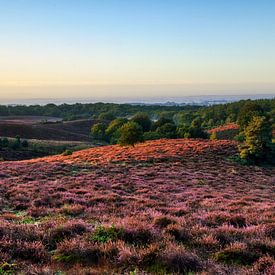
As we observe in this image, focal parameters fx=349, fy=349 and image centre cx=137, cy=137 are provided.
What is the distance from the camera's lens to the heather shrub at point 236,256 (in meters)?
7.40

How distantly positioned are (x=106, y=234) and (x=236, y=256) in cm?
317

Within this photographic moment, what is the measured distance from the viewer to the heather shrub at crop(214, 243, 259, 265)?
740cm

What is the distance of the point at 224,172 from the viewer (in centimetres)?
3912

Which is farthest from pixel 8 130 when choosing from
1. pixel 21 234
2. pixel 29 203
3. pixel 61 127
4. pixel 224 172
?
pixel 21 234

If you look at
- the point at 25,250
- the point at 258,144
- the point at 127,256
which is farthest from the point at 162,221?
the point at 258,144

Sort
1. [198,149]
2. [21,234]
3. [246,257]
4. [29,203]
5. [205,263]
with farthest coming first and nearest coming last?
[198,149] < [29,203] < [21,234] < [246,257] < [205,263]

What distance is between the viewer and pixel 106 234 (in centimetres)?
878

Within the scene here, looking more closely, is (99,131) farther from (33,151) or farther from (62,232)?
(62,232)

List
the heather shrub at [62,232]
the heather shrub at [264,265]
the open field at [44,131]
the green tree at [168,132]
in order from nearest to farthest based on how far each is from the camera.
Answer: the heather shrub at [264,265] < the heather shrub at [62,232] < the green tree at [168,132] < the open field at [44,131]


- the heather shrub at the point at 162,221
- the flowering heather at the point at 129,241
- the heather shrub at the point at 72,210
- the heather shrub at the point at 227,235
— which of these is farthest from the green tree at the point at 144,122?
the heather shrub at the point at 227,235

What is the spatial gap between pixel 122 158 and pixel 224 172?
42.9ft

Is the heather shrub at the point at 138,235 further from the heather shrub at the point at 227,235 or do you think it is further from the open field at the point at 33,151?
the open field at the point at 33,151

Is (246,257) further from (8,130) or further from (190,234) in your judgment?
(8,130)

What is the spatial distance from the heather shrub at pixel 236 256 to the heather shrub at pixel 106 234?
241cm
